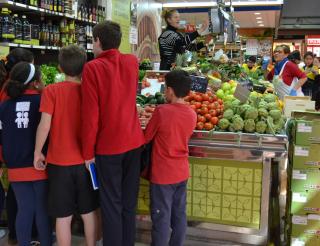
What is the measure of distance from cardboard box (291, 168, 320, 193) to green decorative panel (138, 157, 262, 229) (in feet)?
0.90

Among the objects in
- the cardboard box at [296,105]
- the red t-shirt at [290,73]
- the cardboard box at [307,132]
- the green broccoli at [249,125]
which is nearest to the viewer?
the cardboard box at [307,132]

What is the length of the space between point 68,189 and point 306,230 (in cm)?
188

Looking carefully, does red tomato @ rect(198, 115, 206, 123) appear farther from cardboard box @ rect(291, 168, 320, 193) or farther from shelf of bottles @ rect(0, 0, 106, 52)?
shelf of bottles @ rect(0, 0, 106, 52)

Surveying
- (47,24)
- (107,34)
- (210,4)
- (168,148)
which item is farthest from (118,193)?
(210,4)

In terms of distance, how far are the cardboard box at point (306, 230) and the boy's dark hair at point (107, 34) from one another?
6.41 ft

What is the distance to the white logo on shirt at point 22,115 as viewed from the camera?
278 cm

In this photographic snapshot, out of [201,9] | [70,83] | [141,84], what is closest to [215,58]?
[141,84]

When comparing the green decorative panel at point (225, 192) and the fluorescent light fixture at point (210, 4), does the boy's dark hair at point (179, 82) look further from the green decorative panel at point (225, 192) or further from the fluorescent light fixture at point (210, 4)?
the fluorescent light fixture at point (210, 4)

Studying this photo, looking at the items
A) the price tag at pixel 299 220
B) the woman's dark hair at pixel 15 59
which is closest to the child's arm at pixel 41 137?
the woman's dark hair at pixel 15 59

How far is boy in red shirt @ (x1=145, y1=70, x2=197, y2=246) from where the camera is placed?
2.78 m

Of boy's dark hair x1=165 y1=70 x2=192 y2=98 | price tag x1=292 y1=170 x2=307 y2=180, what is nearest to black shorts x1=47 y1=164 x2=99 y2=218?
boy's dark hair x1=165 y1=70 x2=192 y2=98

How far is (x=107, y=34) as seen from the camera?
8.53ft

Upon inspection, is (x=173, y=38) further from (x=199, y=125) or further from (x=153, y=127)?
(x=153, y=127)

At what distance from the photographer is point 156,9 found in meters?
11.3
